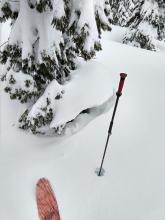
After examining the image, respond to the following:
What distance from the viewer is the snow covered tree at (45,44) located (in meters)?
7.45

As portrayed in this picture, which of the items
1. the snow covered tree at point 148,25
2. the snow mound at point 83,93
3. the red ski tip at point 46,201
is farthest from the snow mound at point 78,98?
the snow covered tree at point 148,25

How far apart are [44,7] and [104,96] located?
9.81 feet

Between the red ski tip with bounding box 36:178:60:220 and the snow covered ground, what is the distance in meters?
0.14

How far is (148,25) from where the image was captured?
19469mm

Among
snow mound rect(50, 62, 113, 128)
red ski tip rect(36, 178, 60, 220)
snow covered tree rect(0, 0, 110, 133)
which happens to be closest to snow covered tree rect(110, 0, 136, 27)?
snow mound rect(50, 62, 113, 128)

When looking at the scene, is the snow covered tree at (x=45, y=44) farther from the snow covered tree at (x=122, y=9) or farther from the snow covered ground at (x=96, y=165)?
the snow covered tree at (x=122, y=9)

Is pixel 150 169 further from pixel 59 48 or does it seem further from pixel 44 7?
pixel 44 7

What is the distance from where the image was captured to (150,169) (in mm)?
8164

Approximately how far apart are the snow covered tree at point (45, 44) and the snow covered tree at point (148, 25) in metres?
11.3

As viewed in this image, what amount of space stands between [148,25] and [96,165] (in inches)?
518

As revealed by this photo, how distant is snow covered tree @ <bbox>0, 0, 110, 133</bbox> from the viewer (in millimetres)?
7445

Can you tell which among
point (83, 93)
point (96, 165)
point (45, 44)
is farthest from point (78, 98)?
point (96, 165)

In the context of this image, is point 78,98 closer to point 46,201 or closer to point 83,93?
point 83,93

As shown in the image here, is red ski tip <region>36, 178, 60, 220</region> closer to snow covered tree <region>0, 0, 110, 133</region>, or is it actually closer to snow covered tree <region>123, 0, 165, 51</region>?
snow covered tree <region>0, 0, 110, 133</region>
